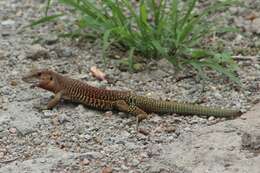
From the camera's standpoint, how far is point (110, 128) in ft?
19.0

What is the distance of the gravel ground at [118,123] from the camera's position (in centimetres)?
516

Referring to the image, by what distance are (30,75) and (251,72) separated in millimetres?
2202

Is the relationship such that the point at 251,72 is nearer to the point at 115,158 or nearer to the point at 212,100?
the point at 212,100

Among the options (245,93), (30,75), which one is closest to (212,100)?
(245,93)

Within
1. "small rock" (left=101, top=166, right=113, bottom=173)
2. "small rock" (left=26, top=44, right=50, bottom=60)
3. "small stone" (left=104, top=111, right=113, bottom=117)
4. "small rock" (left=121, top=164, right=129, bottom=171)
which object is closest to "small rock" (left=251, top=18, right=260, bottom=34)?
"small stone" (left=104, top=111, right=113, bottom=117)

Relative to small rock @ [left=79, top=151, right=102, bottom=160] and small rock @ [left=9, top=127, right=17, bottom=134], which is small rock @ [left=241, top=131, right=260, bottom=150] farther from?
small rock @ [left=9, top=127, right=17, bottom=134]

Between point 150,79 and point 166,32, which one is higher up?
point 166,32

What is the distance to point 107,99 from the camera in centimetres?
617

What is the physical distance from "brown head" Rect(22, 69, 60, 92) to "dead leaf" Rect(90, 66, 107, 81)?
55 cm

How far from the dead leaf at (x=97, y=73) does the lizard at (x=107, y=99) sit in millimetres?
343

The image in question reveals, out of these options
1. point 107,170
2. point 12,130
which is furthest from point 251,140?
point 12,130

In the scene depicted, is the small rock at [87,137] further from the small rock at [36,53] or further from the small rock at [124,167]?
the small rock at [36,53]

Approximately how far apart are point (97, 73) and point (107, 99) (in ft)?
2.23

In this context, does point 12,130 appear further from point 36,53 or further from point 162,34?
point 162,34
